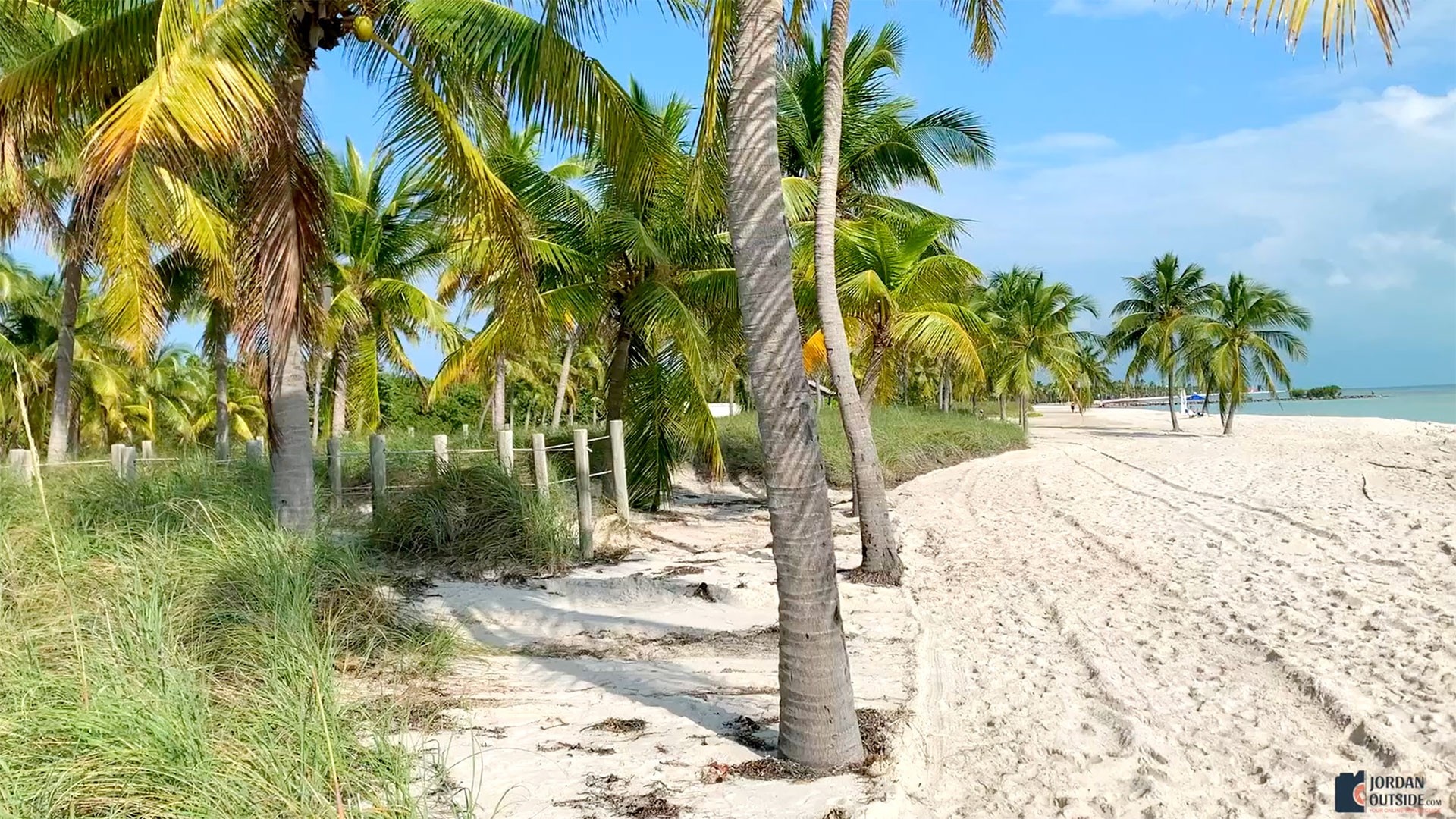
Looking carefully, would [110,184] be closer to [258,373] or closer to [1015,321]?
[258,373]

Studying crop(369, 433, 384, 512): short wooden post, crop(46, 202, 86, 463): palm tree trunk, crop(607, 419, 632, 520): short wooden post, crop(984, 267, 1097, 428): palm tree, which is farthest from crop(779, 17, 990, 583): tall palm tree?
crop(984, 267, 1097, 428): palm tree

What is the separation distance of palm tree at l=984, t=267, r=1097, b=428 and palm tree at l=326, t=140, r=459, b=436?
888 inches

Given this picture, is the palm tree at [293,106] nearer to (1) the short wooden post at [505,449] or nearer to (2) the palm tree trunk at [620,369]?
(1) the short wooden post at [505,449]

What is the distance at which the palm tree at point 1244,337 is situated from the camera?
103ft

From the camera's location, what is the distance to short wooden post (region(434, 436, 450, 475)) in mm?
9664

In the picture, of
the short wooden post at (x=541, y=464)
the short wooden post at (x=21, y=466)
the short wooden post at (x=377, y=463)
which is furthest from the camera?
the short wooden post at (x=541, y=464)

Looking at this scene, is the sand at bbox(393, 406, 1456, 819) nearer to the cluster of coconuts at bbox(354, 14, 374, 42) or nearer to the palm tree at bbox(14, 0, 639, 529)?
the palm tree at bbox(14, 0, 639, 529)

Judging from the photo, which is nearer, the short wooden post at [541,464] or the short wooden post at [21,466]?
the short wooden post at [21,466]

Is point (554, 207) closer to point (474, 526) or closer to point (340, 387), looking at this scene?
point (474, 526)

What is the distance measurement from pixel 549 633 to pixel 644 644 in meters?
0.86

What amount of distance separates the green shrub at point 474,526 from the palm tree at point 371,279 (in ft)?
34.1

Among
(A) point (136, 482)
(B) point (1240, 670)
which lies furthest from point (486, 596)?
(B) point (1240, 670)

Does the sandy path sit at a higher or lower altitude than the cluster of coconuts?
lower

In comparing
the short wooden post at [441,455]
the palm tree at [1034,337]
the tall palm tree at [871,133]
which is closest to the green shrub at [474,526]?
the short wooden post at [441,455]
